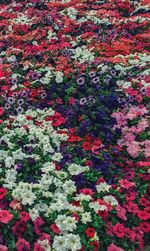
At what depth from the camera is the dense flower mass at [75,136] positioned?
22.4ft

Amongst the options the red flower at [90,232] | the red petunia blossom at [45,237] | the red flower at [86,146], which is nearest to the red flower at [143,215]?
the red flower at [90,232]

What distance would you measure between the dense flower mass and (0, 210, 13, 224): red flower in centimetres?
1

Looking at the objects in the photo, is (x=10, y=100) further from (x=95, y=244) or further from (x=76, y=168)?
(x=95, y=244)

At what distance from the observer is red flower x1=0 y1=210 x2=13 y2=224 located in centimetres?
657

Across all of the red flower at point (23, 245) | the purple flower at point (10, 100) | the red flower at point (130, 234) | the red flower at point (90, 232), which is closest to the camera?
the red flower at point (23, 245)

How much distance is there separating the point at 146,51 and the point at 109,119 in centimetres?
332

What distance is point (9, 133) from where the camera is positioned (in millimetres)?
8633

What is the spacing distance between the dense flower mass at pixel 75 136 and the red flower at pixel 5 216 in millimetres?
13

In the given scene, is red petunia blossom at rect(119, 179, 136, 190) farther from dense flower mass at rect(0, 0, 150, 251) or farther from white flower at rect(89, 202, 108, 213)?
white flower at rect(89, 202, 108, 213)

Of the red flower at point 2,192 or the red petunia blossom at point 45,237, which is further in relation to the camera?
the red flower at point 2,192

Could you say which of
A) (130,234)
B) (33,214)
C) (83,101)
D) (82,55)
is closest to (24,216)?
(33,214)

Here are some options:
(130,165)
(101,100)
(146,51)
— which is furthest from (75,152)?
(146,51)

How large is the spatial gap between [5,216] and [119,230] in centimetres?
153

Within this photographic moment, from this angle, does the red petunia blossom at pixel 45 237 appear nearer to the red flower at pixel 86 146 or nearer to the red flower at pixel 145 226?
the red flower at pixel 145 226
